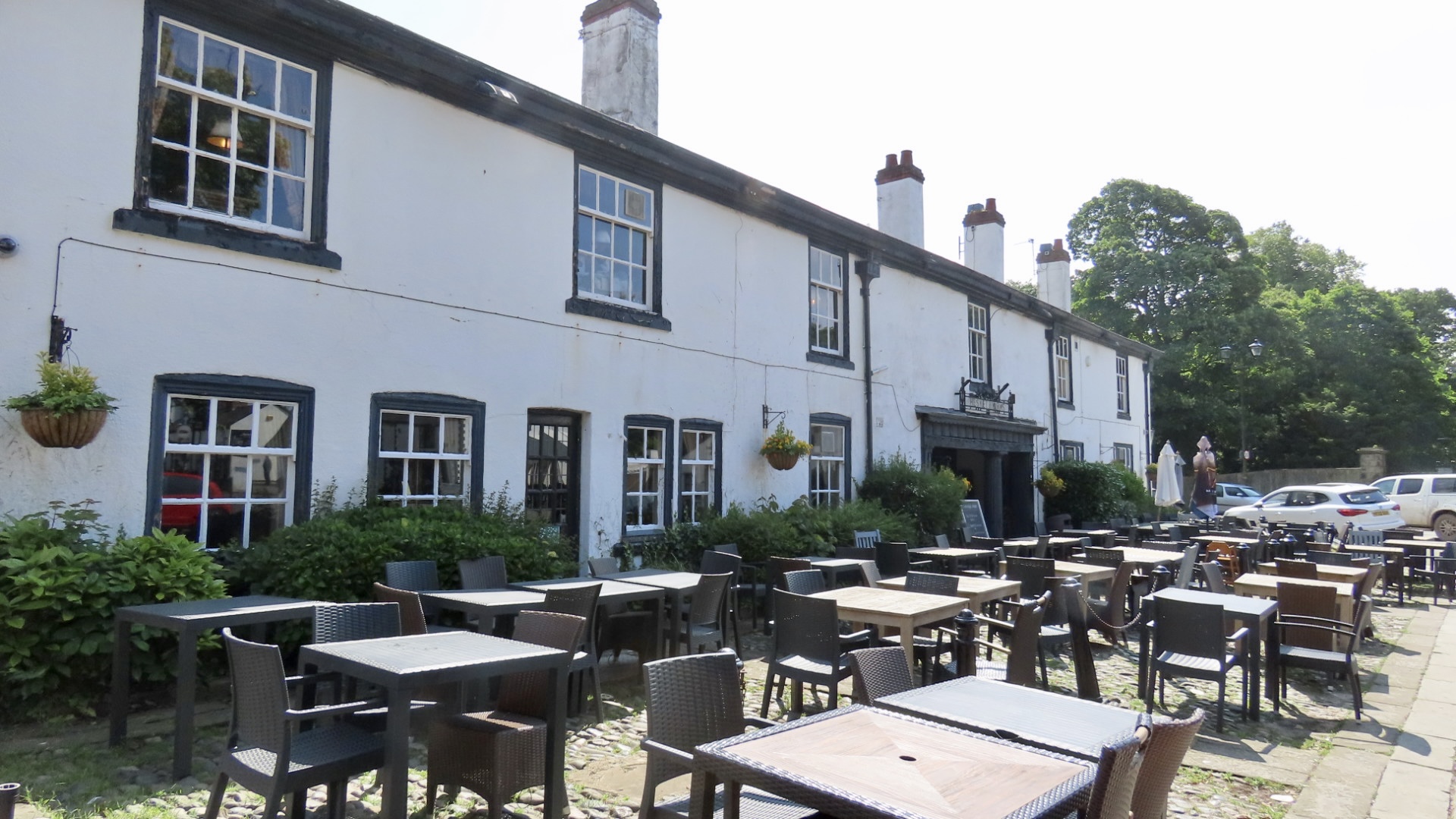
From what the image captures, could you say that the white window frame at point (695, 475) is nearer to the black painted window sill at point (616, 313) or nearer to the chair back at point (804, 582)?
the black painted window sill at point (616, 313)

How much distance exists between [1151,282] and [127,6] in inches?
1395

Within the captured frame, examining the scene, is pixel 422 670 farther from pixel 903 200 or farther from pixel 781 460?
pixel 903 200

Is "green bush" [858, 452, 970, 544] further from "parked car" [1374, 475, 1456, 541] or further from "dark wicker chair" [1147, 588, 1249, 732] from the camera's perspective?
"parked car" [1374, 475, 1456, 541]

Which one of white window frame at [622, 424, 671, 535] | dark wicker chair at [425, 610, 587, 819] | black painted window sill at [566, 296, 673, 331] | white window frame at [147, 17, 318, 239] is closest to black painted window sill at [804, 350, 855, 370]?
black painted window sill at [566, 296, 673, 331]

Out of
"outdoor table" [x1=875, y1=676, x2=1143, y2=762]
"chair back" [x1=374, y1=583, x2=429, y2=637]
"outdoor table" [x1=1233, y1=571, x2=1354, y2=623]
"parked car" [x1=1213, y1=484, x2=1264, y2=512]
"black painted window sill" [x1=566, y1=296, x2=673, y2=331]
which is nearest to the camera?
"outdoor table" [x1=875, y1=676, x2=1143, y2=762]

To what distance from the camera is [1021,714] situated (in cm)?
354

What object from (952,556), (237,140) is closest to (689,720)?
(237,140)

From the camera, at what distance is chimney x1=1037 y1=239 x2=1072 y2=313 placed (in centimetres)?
2327

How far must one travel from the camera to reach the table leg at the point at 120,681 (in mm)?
5191

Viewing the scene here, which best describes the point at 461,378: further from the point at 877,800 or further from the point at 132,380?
the point at 877,800

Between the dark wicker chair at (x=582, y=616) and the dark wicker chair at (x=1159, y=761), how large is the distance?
320cm

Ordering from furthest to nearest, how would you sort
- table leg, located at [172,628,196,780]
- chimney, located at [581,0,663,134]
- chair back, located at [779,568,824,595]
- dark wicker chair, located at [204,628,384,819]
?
chimney, located at [581,0,663,134]
chair back, located at [779,568,824,595]
table leg, located at [172,628,196,780]
dark wicker chair, located at [204,628,384,819]

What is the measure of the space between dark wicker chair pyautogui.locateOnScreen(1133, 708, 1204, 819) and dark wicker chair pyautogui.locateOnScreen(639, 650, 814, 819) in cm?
107

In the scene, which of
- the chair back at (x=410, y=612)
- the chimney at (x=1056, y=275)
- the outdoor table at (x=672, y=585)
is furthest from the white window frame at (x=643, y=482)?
the chimney at (x=1056, y=275)
